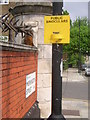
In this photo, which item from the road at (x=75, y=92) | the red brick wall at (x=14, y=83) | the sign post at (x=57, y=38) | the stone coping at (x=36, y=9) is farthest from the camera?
the road at (x=75, y=92)

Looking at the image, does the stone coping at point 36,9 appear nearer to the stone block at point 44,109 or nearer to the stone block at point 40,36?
the stone block at point 40,36

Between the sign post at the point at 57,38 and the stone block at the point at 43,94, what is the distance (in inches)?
98.2

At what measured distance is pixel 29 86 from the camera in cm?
540

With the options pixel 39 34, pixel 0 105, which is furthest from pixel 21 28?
pixel 0 105

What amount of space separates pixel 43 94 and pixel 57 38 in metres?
3.06

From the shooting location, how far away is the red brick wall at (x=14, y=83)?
11.6 ft

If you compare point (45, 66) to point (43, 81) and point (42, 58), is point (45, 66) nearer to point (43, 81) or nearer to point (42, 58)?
point (42, 58)

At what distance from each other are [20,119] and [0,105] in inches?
50.1

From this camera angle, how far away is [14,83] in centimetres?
409

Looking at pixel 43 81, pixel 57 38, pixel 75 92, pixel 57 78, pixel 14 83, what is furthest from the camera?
pixel 75 92

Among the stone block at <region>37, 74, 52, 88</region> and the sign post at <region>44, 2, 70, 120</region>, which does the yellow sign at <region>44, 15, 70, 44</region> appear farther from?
the stone block at <region>37, 74, 52, 88</region>

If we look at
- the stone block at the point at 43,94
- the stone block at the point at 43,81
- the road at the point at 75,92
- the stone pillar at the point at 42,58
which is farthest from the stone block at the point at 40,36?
the road at the point at 75,92

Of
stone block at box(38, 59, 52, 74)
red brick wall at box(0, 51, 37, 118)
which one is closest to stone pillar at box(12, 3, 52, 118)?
stone block at box(38, 59, 52, 74)

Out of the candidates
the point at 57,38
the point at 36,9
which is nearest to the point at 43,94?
the point at 36,9
